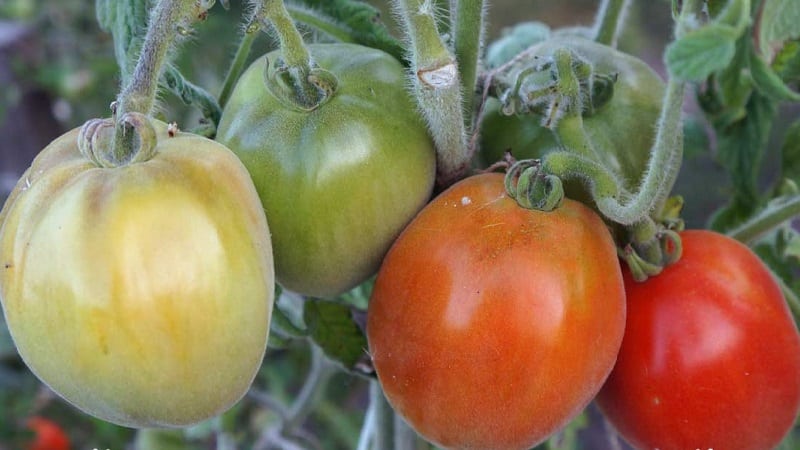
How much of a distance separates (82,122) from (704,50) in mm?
2190

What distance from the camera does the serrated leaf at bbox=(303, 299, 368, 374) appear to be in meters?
0.78

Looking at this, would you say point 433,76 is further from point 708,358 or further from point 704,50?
point 708,358

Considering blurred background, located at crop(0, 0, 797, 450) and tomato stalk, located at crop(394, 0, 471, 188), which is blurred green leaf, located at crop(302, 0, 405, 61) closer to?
tomato stalk, located at crop(394, 0, 471, 188)

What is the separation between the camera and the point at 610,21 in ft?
2.66

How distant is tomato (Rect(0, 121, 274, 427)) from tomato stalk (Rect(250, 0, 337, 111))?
0.36ft

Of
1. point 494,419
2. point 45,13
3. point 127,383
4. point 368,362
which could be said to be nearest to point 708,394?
point 494,419

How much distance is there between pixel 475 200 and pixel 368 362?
233mm

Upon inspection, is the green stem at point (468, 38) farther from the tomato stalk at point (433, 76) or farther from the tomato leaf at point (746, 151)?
the tomato leaf at point (746, 151)

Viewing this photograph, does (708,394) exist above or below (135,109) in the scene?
below

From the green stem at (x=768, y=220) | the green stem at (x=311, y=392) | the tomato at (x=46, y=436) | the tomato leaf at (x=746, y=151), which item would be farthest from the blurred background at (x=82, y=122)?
the green stem at (x=768, y=220)

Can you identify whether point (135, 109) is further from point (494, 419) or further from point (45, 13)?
point (45, 13)

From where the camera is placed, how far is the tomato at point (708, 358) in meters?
0.68

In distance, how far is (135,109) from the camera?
0.54 metres

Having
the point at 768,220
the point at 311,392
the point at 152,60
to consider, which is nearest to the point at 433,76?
the point at 152,60
